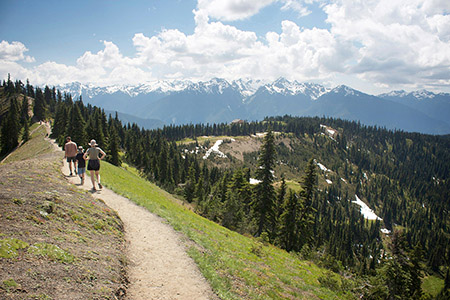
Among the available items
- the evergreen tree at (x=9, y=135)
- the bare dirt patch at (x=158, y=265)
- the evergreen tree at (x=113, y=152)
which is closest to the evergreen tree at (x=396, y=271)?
the bare dirt patch at (x=158, y=265)

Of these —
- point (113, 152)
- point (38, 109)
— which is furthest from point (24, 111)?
point (113, 152)

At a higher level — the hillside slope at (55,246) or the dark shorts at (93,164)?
the dark shorts at (93,164)

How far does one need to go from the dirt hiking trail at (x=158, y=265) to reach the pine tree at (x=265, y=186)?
24394 mm

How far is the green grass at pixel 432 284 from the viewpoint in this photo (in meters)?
107

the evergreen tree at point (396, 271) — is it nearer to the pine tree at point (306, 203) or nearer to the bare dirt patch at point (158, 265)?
the pine tree at point (306, 203)

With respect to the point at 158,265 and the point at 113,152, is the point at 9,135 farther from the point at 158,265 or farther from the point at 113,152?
the point at 158,265

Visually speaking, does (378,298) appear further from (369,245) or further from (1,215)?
(369,245)

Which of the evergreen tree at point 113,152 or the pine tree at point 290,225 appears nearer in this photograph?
the pine tree at point 290,225

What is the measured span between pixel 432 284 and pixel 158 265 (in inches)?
6462

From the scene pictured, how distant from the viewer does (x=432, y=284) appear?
378ft

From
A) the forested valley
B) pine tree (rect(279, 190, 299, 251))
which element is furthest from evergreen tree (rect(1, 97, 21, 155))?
pine tree (rect(279, 190, 299, 251))

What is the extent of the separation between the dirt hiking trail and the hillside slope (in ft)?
2.33

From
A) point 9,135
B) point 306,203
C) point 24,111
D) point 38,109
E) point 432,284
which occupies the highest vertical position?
point 38,109

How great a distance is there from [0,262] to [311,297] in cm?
1501
